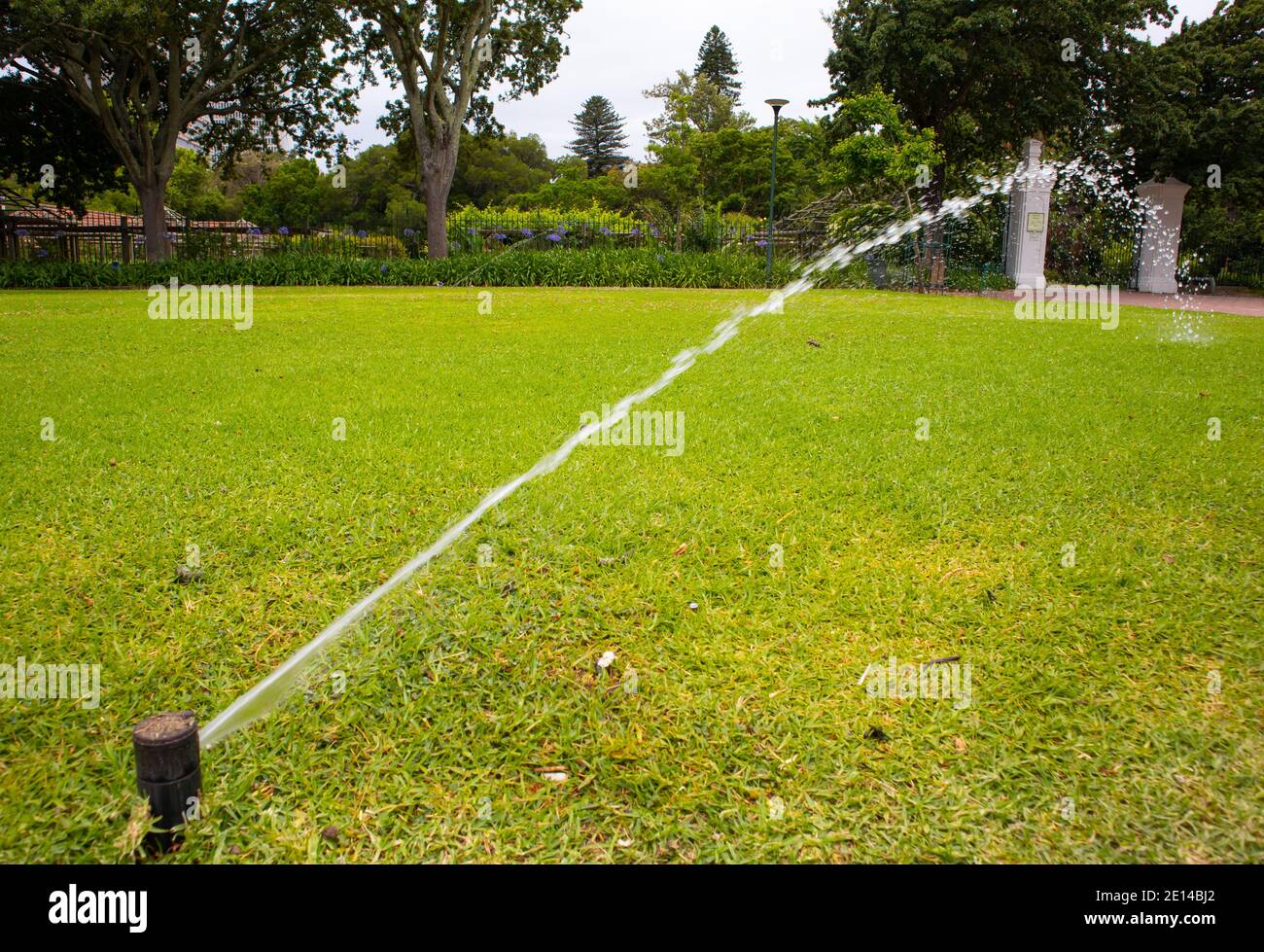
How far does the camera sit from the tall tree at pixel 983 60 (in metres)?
24.5

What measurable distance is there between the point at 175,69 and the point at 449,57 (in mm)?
7701

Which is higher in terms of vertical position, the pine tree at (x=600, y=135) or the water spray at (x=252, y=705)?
the pine tree at (x=600, y=135)

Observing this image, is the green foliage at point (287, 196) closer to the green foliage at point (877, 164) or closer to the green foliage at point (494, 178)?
the green foliage at point (494, 178)

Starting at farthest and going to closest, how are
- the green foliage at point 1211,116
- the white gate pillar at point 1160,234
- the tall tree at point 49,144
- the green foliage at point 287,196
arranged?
the green foliage at point 287,196 → the white gate pillar at point 1160,234 → the green foliage at point 1211,116 → the tall tree at point 49,144

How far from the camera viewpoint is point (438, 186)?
2536 centimetres

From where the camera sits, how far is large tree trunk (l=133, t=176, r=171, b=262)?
2438 centimetres

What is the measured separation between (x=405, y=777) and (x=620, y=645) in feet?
2.92

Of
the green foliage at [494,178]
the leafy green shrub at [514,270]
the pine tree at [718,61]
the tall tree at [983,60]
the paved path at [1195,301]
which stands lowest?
the paved path at [1195,301]

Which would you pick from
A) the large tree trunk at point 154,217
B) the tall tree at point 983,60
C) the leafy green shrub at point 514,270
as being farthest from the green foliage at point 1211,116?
the large tree trunk at point 154,217

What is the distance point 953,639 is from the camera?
2990 millimetres

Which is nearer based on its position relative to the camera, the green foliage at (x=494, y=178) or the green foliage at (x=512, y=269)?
the green foliage at (x=512, y=269)

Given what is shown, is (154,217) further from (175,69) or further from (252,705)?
(252,705)

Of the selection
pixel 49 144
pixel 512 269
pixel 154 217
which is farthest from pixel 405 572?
pixel 49 144

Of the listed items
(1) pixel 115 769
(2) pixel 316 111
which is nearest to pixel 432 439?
(1) pixel 115 769
